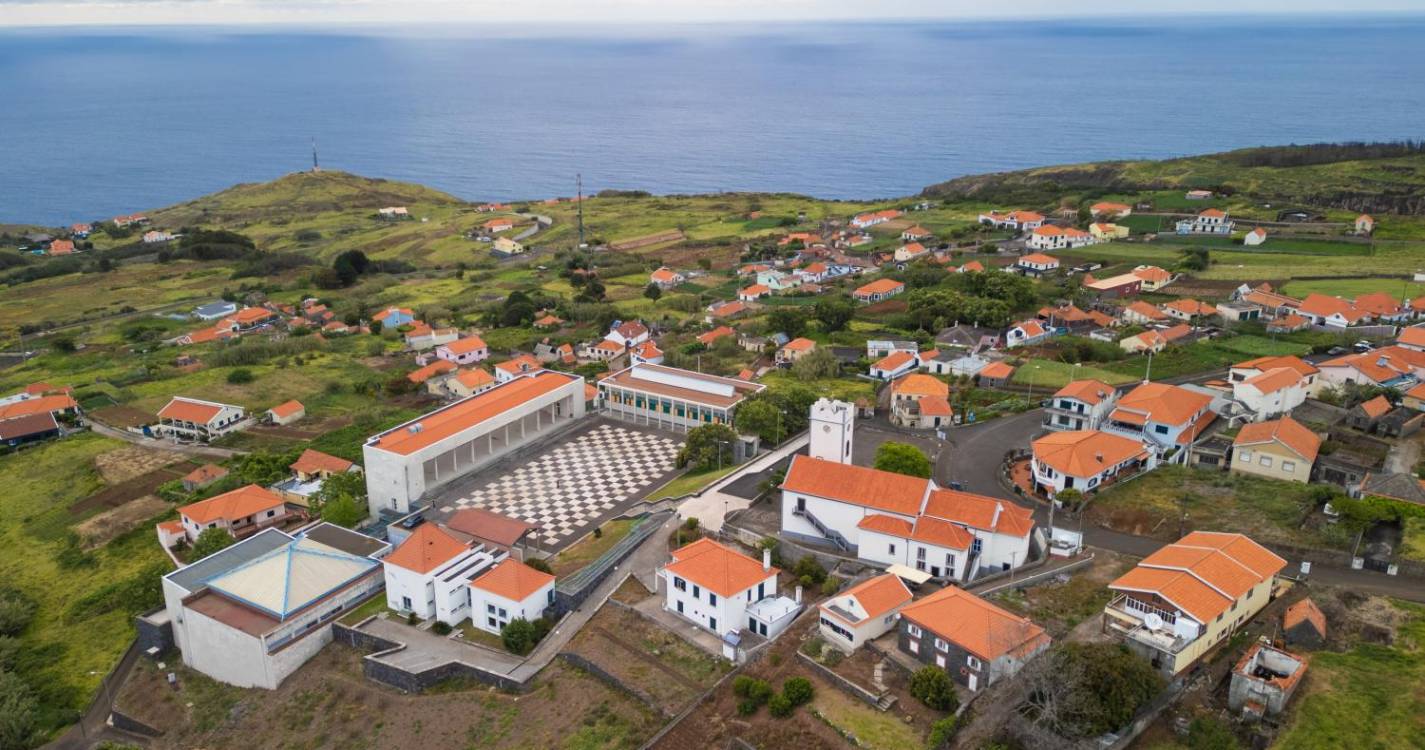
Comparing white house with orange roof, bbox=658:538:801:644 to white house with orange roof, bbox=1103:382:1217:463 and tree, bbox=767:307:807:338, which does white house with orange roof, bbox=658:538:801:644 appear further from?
tree, bbox=767:307:807:338

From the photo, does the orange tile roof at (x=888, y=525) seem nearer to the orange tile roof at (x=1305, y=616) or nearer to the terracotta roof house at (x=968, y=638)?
the terracotta roof house at (x=968, y=638)

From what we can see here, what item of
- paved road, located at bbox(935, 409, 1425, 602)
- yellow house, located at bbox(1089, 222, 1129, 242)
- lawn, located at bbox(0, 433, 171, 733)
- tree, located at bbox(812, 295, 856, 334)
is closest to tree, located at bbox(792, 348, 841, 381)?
tree, located at bbox(812, 295, 856, 334)

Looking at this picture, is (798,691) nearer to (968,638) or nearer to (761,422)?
(968,638)

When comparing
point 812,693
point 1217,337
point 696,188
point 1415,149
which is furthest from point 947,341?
point 696,188

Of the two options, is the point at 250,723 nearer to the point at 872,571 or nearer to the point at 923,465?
the point at 872,571

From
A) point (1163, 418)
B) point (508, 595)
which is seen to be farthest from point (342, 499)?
point (1163, 418)

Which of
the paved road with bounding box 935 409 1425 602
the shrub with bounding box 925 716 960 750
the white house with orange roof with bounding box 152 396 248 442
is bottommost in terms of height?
the white house with orange roof with bounding box 152 396 248 442
